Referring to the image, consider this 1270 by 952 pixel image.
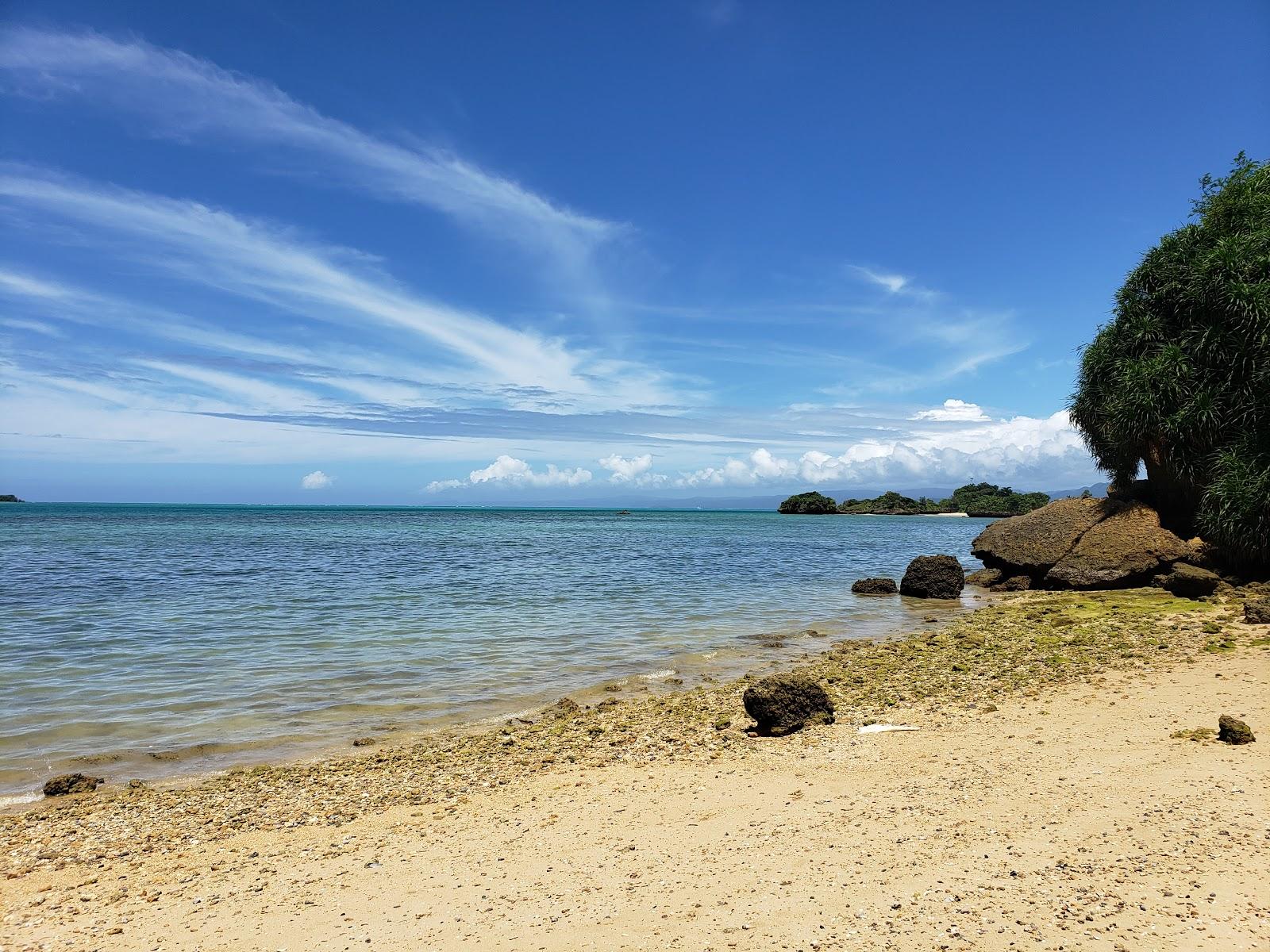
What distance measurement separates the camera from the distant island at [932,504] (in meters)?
120

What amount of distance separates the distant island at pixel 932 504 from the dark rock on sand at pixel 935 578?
100791 mm

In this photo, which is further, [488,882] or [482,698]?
[482,698]

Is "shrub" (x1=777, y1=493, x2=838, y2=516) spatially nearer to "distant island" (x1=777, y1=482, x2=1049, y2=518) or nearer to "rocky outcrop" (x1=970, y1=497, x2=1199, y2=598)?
"distant island" (x1=777, y1=482, x2=1049, y2=518)

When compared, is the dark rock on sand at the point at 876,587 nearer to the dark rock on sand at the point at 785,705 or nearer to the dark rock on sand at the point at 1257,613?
the dark rock on sand at the point at 1257,613

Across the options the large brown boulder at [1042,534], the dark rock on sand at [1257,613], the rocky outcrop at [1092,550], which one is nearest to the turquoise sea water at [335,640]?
the rocky outcrop at [1092,550]

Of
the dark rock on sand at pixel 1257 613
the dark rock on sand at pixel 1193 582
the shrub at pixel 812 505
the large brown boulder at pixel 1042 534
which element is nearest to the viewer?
the dark rock on sand at pixel 1257 613

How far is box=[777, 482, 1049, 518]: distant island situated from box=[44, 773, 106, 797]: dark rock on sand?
400ft

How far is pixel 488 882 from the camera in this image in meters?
5.36

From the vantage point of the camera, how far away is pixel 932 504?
13925 centimetres

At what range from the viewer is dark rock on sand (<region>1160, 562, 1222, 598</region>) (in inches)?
686

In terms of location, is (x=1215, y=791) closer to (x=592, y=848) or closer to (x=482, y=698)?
(x=592, y=848)

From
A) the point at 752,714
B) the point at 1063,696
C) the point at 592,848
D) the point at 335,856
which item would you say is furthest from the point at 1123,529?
the point at 335,856

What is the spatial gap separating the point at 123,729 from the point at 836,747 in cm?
948

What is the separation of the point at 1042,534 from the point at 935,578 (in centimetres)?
436
